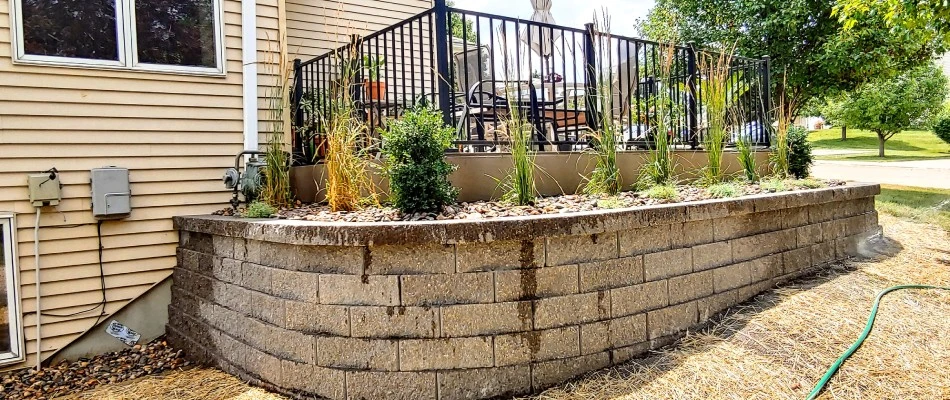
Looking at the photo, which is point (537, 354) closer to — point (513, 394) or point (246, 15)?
point (513, 394)

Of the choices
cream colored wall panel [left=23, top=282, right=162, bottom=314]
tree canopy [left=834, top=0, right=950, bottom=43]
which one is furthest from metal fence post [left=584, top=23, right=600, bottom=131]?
cream colored wall panel [left=23, top=282, right=162, bottom=314]

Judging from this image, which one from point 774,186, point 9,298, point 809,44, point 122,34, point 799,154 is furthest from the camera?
point 809,44

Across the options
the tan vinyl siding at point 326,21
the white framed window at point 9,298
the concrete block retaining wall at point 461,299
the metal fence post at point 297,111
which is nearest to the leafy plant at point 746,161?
the concrete block retaining wall at point 461,299

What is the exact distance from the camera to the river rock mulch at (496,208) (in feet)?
9.44

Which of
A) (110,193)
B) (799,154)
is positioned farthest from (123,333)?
(799,154)

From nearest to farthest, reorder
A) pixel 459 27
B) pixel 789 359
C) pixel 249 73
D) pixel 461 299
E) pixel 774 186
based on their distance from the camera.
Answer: pixel 461 299
pixel 789 359
pixel 774 186
pixel 249 73
pixel 459 27

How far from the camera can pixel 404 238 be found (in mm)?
2535

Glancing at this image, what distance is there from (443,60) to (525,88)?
4.85 feet

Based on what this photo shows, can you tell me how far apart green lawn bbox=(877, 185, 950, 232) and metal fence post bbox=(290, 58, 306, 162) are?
6.41 meters

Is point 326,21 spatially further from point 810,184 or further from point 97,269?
point 810,184

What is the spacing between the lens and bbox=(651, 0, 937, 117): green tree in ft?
26.7

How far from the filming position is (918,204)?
7.18 meters

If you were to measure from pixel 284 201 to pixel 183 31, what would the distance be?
145cm

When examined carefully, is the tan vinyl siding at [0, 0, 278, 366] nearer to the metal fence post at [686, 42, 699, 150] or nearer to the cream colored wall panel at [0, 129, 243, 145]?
the cream colored wall panel at [0, 129, 243, 145]
